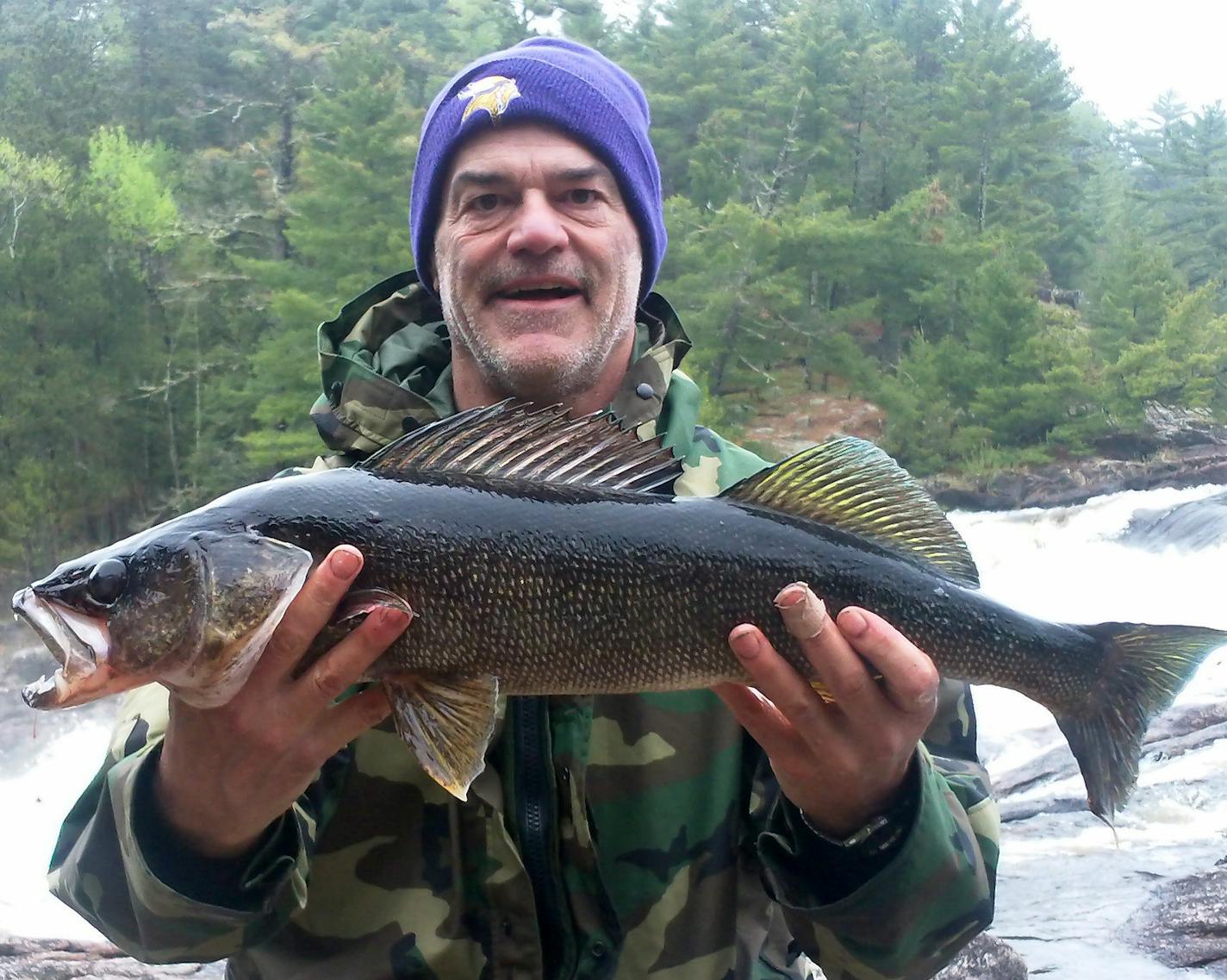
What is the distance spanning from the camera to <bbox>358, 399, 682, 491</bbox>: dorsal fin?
2.19 m

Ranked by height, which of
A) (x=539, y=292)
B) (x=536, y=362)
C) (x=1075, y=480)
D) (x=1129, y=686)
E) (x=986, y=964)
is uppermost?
(x=539, y=292)

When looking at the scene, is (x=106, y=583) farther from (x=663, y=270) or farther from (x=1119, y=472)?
(x=1119, y=472)

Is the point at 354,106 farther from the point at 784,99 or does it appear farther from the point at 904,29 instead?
the point at 904,29

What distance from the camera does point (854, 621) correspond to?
2.00 m

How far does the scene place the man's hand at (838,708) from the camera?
200 cm

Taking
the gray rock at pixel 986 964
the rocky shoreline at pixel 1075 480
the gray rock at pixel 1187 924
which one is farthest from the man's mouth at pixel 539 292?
the rocky shoreline at pixel 1075 480

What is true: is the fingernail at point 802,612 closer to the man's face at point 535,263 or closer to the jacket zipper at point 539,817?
the jacket zipper at point 539,817

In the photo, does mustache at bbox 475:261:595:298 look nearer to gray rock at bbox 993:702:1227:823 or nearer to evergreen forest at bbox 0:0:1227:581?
gray rock at bbox 993:702:1227:823

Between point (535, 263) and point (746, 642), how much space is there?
4.35 feet

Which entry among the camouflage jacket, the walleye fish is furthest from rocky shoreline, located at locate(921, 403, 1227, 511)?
the walleye fish

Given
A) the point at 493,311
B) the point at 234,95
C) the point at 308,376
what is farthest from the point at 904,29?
the point at 493,311

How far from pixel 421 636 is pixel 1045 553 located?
1766cm

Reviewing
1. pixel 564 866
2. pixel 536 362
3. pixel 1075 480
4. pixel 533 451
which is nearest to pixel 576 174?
pixel 536 362

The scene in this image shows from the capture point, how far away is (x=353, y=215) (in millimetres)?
21047
